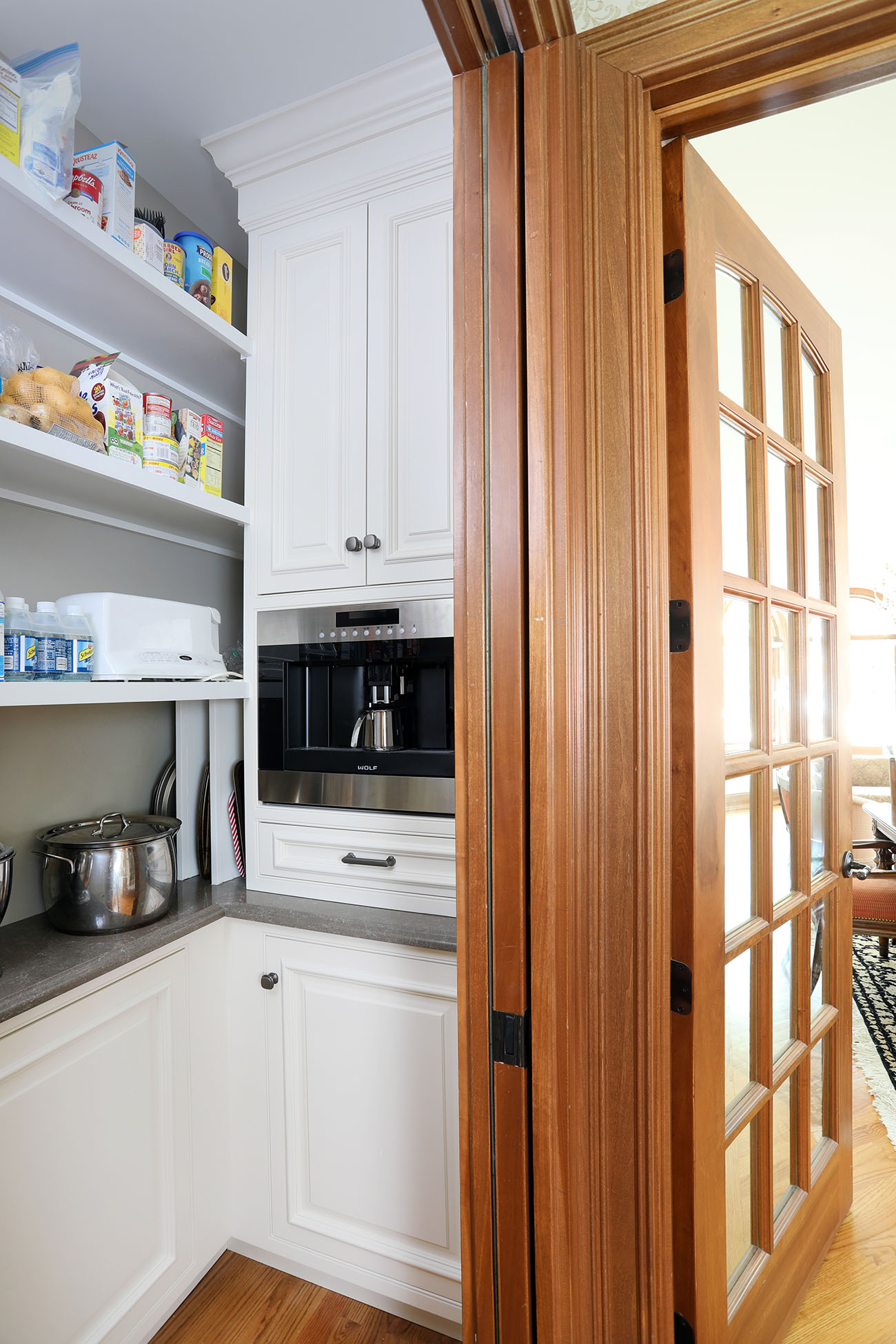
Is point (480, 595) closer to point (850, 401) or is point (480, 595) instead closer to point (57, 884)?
point (57, 884)

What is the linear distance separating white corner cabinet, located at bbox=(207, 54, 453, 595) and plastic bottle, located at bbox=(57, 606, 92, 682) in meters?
0.41

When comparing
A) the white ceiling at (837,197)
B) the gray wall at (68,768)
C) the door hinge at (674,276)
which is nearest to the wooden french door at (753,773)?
the door hinge at (674,276)

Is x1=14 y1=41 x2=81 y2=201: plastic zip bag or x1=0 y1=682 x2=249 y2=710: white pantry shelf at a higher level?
x1=14 y1=41 x2=81 y2=201: plastic zip bag

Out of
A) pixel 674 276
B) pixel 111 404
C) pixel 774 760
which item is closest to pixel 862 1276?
pixel 774 760

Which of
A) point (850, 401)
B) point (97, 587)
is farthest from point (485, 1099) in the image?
point (850, 401)

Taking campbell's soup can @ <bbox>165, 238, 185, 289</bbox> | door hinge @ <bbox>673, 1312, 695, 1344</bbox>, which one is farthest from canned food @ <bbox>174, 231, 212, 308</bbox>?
door hinge @ <bbox>673, 1312, 695, 1344</bbox>

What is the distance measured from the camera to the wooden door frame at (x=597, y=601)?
0.81 meters

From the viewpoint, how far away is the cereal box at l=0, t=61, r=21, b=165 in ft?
3.71

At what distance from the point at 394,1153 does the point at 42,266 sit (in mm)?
1824

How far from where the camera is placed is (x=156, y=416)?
1442 millimetres

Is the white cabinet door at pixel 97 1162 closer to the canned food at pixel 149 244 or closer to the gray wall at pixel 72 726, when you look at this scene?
the gray wall at pixel 72 726

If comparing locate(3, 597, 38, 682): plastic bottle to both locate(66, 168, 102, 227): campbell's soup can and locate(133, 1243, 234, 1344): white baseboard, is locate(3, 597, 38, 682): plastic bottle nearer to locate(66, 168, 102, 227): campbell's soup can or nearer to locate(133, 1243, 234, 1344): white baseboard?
locate(66, 168, 102, 227): campbell's soup can

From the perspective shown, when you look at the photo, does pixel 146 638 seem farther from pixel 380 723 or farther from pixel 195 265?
pixel 195 265

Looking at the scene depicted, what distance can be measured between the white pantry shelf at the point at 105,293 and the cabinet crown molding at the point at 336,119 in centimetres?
40
